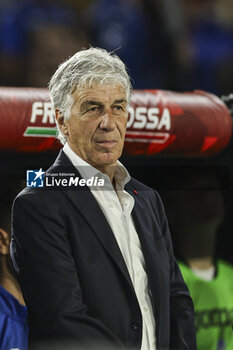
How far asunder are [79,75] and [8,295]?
554mm

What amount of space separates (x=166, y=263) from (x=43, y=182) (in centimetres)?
37

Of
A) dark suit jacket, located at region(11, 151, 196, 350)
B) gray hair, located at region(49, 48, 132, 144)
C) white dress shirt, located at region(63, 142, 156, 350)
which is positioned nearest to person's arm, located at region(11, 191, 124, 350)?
dark suit jacket, located at region(11, 151, 196, 350)

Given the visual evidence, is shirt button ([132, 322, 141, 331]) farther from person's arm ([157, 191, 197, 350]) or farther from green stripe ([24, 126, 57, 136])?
green stripe ([24, 126, 57, 136])

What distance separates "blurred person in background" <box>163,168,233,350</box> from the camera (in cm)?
179

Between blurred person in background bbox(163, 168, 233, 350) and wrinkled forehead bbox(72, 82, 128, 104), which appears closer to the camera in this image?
wrinkled forehead bbox(72, 82, 128, 104)

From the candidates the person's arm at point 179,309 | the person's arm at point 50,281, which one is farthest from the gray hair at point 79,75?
the person's arm at point 179,309

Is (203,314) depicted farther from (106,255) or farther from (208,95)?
(208,95)

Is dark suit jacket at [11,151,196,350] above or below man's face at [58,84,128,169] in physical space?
below

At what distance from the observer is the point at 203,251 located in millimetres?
1822

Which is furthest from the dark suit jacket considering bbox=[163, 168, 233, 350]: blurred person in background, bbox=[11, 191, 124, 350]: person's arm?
bbox=[163, 168, 233, 350]: blurred person in background

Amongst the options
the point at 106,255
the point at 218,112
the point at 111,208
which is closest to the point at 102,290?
the point at 106,255

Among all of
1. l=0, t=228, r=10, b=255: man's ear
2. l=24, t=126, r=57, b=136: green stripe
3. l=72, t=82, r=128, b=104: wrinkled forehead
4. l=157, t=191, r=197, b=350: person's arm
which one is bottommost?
l=157, t=191, r=197, b=350: person's arm

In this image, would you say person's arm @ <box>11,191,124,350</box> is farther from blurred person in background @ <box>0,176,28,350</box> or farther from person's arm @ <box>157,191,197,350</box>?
person's arm @ <box>157,191,197,350</box>

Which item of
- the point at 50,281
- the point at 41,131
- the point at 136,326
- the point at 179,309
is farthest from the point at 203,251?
the point at 41,131
